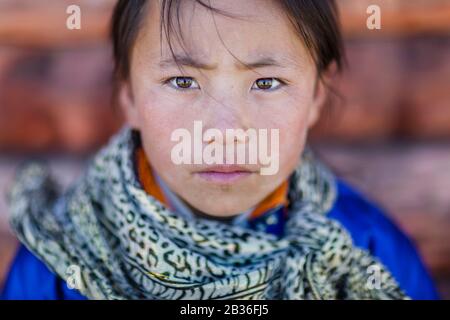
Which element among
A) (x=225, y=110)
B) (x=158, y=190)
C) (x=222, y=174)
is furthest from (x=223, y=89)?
(x=158, y=190)

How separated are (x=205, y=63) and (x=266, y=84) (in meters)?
0.10

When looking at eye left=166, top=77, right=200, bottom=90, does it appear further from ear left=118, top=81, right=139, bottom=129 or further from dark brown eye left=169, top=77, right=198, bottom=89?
ear left=118, top=81, right=139, bottom=129

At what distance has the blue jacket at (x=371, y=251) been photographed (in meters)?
1.05

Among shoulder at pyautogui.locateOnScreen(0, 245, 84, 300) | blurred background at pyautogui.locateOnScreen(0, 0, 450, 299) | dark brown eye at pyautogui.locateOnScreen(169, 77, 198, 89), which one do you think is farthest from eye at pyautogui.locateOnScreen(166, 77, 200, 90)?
blurred background at pyautogui.locateOnScreen(0, 0, 450, 299)

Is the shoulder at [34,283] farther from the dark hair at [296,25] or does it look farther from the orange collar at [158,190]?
the dark hair at [296,25]

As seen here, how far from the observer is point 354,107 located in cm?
151

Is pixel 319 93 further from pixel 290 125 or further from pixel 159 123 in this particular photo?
pixel 159 123

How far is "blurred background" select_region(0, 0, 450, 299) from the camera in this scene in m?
1.43

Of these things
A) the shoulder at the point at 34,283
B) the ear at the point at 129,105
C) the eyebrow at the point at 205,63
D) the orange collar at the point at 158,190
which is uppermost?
the eyebrow at the point at 205,63

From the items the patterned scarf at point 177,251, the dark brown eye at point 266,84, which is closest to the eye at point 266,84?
the dark brown eye at point 266,84

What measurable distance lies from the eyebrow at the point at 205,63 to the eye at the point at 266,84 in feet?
0.08

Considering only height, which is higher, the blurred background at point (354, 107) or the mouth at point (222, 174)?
the blurred background at point (354, 107)

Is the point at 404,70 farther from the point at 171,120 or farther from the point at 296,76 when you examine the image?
the point at 171,120
